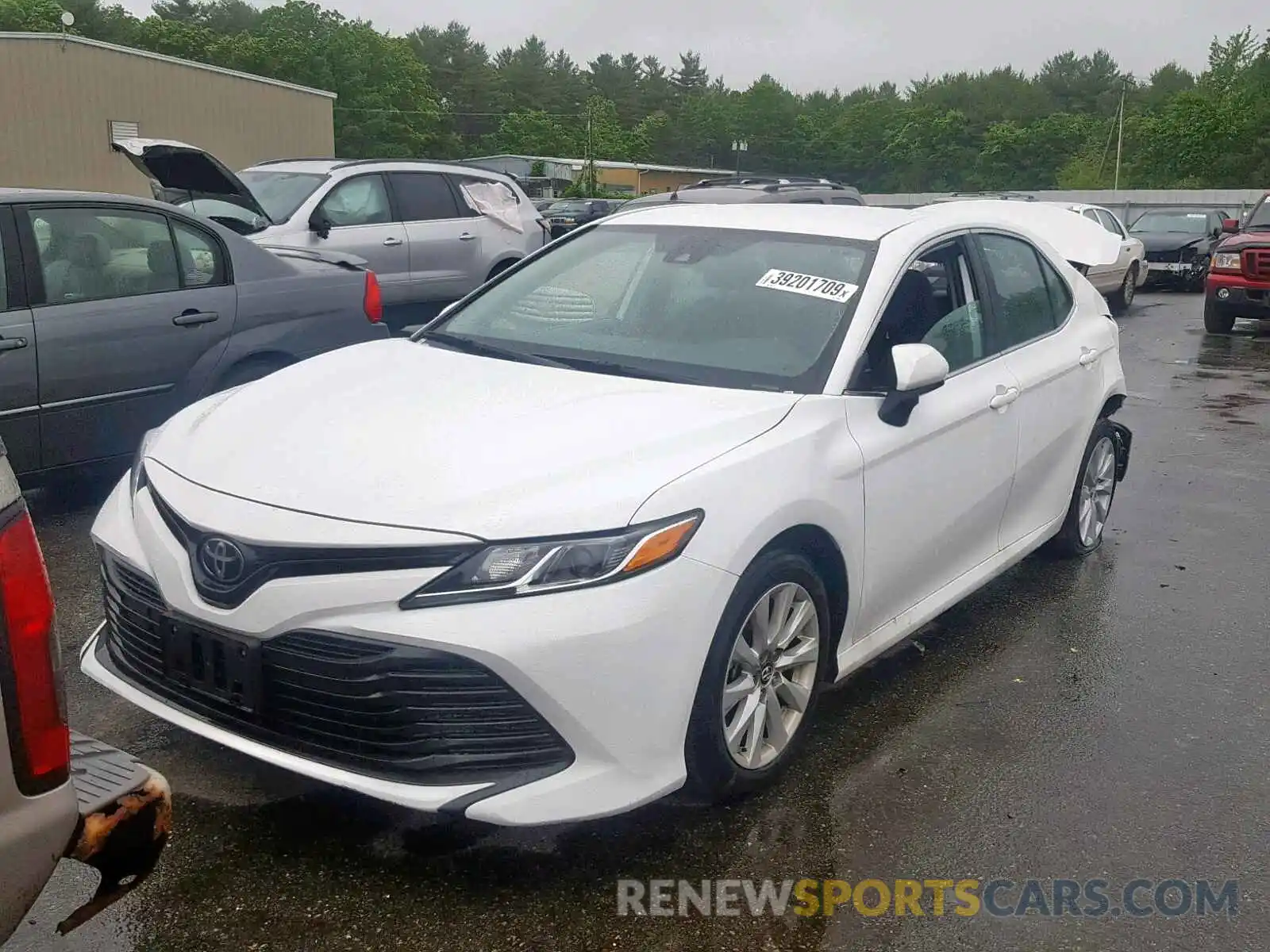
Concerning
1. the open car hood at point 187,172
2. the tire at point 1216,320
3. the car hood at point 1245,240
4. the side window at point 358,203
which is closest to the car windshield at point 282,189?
the side window at point 358,203

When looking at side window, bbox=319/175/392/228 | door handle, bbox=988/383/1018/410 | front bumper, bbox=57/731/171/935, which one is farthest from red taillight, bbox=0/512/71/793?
side window, bbox=319/175/392/228

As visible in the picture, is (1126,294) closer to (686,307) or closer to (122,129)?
(686,307)

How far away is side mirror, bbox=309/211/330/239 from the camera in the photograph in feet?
34.1

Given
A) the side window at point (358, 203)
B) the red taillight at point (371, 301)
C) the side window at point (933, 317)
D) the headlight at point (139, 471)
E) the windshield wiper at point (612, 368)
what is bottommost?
the headlight at point (139, 471)

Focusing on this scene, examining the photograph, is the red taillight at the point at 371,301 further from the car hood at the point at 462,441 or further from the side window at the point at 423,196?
the side window at the point at 423,196

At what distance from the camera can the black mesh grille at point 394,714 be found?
2775 mm

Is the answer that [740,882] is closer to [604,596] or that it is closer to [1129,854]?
[604,596]

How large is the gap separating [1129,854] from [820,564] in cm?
111

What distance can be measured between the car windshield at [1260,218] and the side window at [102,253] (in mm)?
13922

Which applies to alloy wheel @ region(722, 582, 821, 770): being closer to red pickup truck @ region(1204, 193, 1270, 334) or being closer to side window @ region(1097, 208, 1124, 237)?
red pickup truck @ region(1204, 193, 1270, 334)

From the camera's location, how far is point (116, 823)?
2045 millimetres

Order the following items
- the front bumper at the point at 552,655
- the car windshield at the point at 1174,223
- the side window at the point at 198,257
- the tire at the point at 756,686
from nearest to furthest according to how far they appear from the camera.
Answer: the front bumper at the point at 552,655 → the tire at the point at 756,686 → the side window at the point at 198,257 → the car windshield at the point at 1174,223

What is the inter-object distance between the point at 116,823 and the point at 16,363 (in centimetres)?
387

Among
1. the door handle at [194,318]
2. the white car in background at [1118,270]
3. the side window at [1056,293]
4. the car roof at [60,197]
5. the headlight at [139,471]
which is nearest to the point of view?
the headlight at [139,471]
